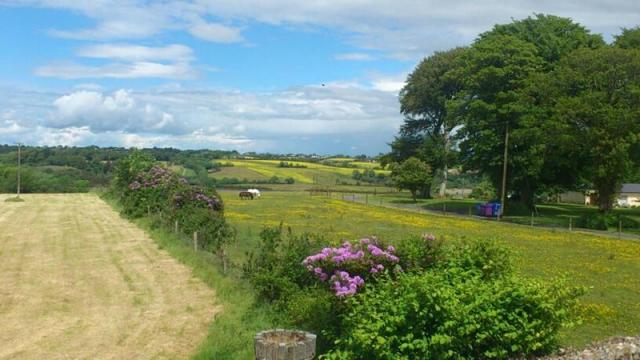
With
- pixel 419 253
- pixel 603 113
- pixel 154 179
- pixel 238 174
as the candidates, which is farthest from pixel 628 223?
pixel 238 174

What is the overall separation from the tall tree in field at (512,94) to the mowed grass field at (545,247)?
9676 mm

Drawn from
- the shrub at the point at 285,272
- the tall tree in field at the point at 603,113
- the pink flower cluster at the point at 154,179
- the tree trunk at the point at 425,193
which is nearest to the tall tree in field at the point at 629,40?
the tall tree in field at the point at 603,113

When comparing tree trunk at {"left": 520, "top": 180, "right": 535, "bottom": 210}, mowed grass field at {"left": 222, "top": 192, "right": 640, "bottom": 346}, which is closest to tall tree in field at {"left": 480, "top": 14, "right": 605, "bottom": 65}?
tree trunk at {"left": 520, "top": 180, "right": 535, "bottom": 210}

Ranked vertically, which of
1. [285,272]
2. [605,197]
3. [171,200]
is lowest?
[171,200]

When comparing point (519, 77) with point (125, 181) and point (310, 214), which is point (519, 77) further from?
point (125, 181)

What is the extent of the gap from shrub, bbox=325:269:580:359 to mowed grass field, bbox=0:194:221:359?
4.61 metres

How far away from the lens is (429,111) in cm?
8219

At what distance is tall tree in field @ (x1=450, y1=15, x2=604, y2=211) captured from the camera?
171ft

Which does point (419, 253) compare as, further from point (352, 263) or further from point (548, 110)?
point (548, 110)

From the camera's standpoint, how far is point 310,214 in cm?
4888

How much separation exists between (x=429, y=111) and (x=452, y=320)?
7611 cm

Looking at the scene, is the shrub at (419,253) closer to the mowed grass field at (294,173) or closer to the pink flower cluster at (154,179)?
the pink flower cluster at (154,179)

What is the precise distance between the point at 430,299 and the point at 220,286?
9870mm

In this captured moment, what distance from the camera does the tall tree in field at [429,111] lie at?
78.0m
